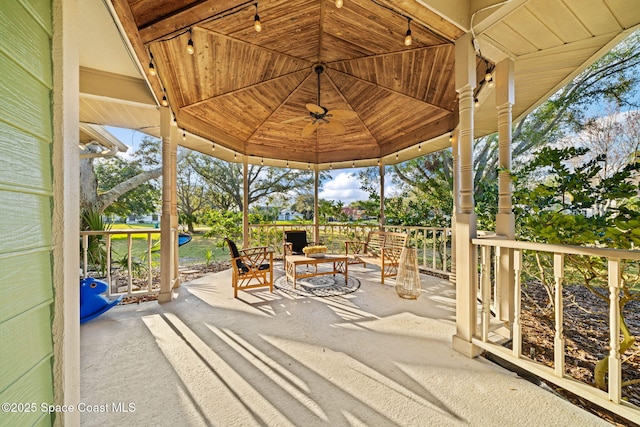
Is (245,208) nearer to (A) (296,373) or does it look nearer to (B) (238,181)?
(A) (296,373)

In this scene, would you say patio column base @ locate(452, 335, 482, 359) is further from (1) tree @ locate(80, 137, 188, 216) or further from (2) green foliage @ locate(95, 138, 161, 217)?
(2) green foliage @ locate(95, 138, 161, 217)

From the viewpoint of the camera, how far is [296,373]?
6.45ft

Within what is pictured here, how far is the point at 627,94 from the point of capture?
21.2 feet

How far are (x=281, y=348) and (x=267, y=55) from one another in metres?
3.67

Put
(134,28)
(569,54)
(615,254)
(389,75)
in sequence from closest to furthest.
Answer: (615,254) → (134,28) → (569,54) → (389,75)

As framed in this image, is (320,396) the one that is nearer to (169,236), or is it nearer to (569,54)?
(169,236)

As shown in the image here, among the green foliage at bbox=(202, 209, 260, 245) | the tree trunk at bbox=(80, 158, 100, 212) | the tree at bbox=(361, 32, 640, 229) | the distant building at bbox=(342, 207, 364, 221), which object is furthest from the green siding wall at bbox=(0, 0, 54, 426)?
the distant building at bbox=(342, 207, 364, 221)

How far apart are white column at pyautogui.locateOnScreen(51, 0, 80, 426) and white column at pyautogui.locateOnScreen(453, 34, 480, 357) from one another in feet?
8.58

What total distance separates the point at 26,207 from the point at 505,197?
134 inches

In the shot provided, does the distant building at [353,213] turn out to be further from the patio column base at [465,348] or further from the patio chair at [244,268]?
the patio column base at [465,348]

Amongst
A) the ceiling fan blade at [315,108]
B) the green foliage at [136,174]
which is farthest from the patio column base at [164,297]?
the green foliage at [136,174]

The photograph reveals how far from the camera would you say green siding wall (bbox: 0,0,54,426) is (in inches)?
27.8

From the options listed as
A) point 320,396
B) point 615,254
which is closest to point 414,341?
point 320,396

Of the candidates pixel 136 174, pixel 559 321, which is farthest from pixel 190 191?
pixel 559 321
